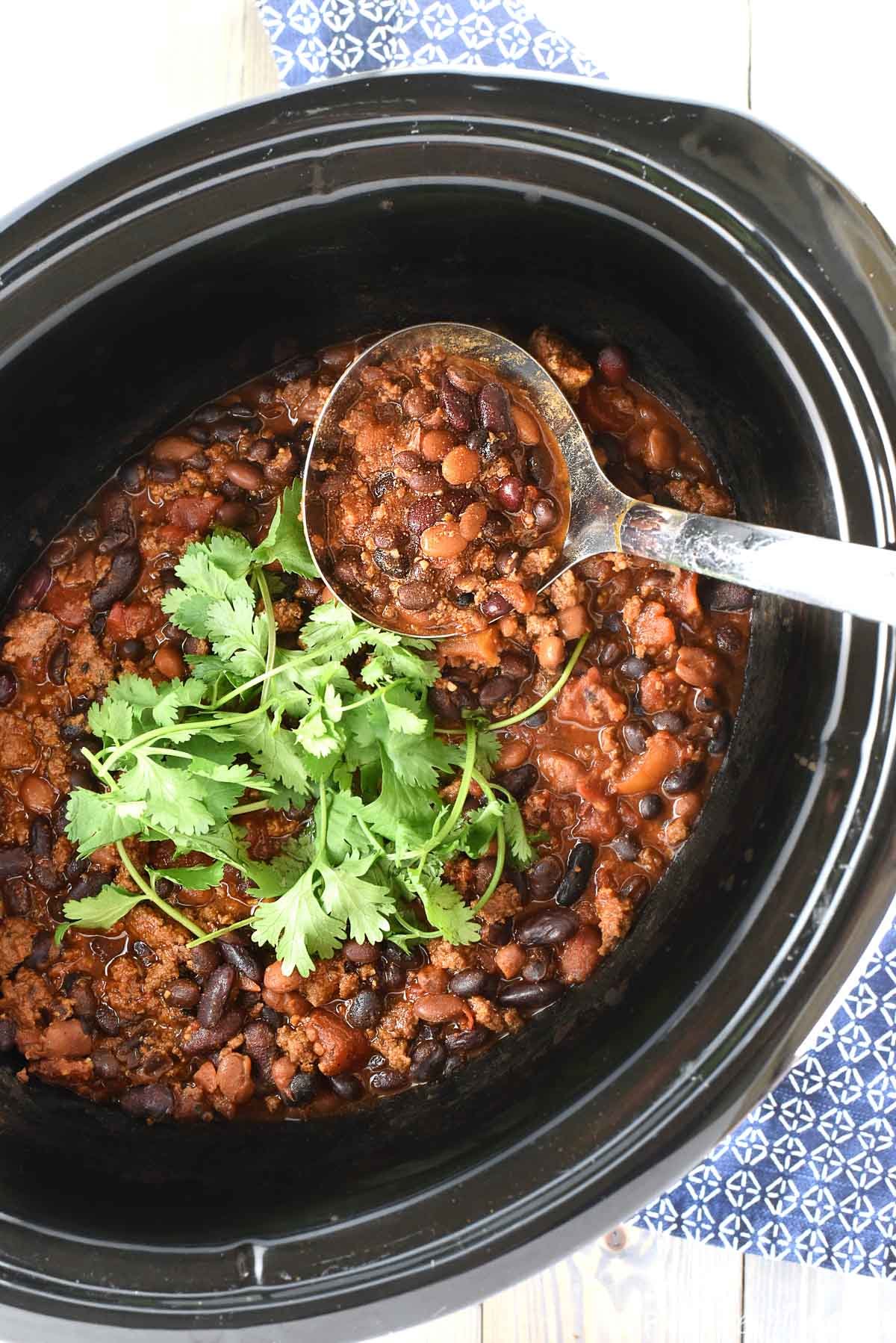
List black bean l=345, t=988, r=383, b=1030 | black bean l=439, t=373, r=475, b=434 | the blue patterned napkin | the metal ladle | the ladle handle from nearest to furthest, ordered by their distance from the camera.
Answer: the ladle handle < the metal ladle < black bean l=439, t=373, r=475, b=434 < the blue patterned napkin < black bean l=345, t=988, r=383, b=1030

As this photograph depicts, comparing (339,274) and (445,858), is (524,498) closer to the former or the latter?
(339,274)

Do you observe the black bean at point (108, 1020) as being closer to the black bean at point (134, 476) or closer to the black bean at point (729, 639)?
the black bean at point (134, 476)

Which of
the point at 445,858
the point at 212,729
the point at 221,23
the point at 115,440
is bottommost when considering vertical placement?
the point at 445,858

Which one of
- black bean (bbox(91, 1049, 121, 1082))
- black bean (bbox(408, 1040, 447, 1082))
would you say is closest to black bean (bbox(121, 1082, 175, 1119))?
black bean (bbox(91, 1049, 121, 1082))

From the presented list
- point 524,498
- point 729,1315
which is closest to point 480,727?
point 524,498

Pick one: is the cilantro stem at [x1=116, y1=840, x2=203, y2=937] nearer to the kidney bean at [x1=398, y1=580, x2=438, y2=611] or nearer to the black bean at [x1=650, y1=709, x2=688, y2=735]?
the kidney bean at [x1=398, y1=580, x2=438, y2=611]

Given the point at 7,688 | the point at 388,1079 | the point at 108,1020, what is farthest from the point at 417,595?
the point at 108,1020

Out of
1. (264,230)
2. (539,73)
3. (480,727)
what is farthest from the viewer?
(480,727)
